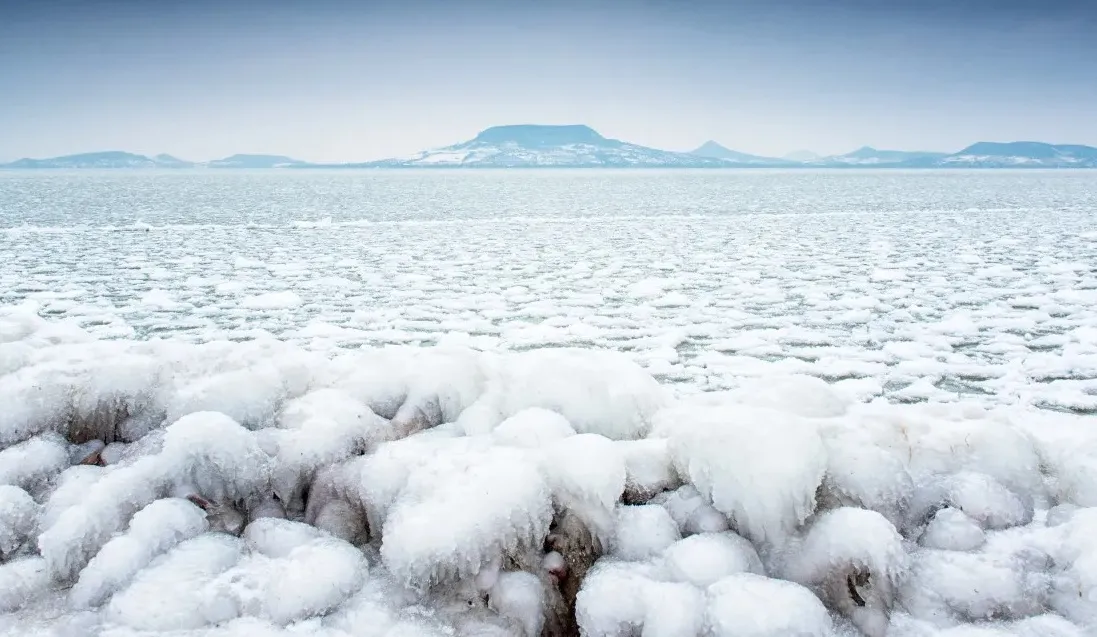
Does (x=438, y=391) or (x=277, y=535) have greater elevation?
(x=438, y=391)

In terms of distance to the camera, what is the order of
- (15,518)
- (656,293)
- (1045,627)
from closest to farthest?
1. (1045,627)
2. (15,518)
3. (656,293)

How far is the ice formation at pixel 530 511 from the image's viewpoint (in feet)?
9.64

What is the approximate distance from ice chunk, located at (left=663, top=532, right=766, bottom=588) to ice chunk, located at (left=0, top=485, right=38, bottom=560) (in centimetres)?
299

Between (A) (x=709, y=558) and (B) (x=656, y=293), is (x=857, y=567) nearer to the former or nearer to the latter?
(A) (x=709, y=558)

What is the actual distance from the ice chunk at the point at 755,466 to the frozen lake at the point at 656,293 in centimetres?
162

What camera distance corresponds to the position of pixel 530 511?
330 cm

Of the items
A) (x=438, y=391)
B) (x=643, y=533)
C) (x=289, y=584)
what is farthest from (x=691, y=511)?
(x=289, y=584)

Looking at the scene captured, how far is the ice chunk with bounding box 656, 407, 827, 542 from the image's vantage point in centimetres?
328

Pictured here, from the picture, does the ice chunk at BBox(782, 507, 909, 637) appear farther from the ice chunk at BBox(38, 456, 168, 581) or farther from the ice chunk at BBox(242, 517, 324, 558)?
the ice chunk at BBox(38, 456, 168, 581)

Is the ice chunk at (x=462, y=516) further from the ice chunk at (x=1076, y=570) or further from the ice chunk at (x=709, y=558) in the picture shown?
the ice chunk at (x=1076, y=570)

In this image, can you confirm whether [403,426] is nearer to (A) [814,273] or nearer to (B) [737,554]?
(B) [737,554]

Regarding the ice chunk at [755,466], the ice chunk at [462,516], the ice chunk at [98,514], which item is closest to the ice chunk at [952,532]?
the ice chunk at [755,466]

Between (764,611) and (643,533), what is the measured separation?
0.68 metres

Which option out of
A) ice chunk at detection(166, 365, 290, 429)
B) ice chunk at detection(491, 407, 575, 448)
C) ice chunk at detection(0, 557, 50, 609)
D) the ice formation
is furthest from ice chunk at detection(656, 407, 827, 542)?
ice chunk at detection(0, 557, 50, 609)
